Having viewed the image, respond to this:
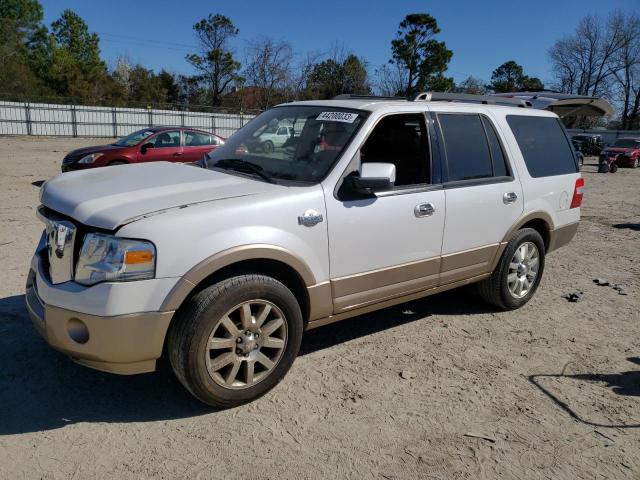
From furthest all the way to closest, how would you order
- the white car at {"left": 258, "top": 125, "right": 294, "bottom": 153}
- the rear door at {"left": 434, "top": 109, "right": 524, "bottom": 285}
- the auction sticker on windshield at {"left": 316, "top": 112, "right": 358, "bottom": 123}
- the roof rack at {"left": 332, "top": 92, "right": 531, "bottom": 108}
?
the roof rack at {"left": 332, "top": 92, "right": 531, "bottom": 108} → the rear door at {"left": 434, "top": 109, "right": 524, "bottom": 285} → the white car at {"left": 258, "top": 125, "right": 294, "bottom": 153} → the auction sticker on windshield at {"left": 316, "top": 112, "right": 358, "bottom": 123}

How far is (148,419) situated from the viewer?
3117mm

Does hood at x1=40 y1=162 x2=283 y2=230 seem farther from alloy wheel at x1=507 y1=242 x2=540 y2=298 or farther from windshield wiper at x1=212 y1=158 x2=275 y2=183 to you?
alloy wheel at x1=507 y1=242 x2=540 y2=298

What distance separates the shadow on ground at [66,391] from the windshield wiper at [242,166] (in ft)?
4.63

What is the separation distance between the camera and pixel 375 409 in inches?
131

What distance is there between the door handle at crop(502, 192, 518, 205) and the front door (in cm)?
82

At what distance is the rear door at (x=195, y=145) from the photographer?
520 inches

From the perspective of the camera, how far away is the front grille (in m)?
2.91

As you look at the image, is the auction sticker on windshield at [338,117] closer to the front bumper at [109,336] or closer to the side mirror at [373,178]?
the side mirror at [373,178]

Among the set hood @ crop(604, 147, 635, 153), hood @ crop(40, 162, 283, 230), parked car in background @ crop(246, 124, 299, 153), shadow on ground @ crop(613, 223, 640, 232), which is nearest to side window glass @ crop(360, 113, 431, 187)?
parked car in background @ crop(246, 124, 299, 153)

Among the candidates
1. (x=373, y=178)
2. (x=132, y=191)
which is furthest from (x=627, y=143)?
(x=132, y=191)

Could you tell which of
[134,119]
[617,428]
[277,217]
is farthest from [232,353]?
[134,119]

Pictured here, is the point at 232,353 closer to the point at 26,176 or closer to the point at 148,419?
the point at 148,419

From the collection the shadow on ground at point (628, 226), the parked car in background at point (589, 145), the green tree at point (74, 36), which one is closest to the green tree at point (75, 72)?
the green tree at point (74, 36)

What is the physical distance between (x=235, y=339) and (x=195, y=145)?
11.1 metres
